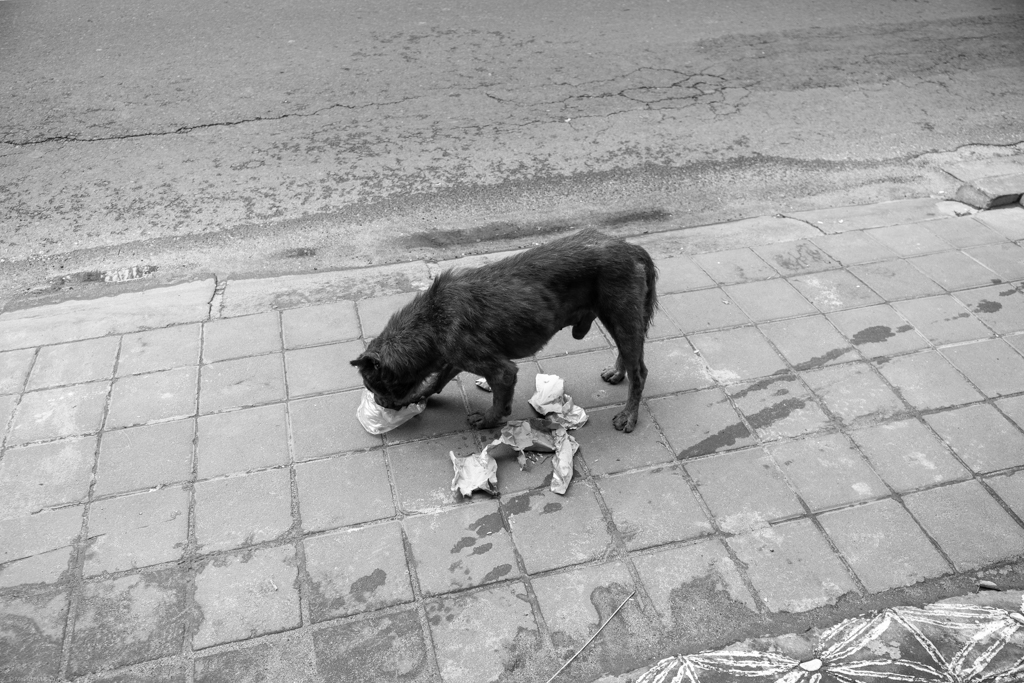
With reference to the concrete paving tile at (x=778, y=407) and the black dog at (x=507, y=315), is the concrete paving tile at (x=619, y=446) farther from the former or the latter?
the concrete paving tile at (x=778, y=407)

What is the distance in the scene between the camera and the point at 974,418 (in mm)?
4750

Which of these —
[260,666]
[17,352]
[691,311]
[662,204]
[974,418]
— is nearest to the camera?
[260,666]

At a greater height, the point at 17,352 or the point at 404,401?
the point at 404,401

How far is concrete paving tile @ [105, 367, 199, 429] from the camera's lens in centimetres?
479

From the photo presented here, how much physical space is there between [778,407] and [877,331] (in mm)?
1240

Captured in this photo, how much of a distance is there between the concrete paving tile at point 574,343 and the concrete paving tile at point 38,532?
302 cm

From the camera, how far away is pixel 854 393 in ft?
16.3

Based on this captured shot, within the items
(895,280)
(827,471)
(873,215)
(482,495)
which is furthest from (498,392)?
(873,215)

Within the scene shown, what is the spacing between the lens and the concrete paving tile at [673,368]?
16.7 ft

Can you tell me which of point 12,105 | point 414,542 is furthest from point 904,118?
point 12,105

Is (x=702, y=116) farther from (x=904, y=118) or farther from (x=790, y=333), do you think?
(x=790, y=333)

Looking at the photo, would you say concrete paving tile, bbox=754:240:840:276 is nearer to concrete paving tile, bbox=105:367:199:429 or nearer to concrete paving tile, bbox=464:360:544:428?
concrete paving tile, bbox=464:360:544:428

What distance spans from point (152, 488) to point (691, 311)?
3.85 metres

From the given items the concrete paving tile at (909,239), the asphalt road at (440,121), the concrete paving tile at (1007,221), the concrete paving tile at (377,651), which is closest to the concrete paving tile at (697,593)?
the concrete paving tile at (377,651)
